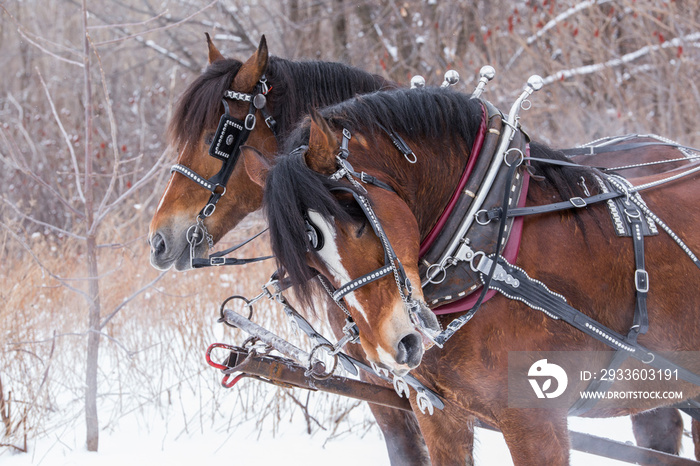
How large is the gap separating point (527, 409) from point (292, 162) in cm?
99

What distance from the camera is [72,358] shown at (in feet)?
14.8

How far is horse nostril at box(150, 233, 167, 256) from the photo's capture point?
7.96ft

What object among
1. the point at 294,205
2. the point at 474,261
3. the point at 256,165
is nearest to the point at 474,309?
the point at 474,261

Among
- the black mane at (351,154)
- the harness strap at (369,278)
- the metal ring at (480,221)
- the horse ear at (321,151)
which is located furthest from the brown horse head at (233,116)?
the harness strap at (369,278)

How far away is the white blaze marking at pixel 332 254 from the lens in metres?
1.57

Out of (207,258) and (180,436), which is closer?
(207,258)

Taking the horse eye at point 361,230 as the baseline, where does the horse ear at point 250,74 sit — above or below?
above

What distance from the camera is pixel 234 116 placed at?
8.18ft

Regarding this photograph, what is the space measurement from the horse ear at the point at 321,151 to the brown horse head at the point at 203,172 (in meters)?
0.88

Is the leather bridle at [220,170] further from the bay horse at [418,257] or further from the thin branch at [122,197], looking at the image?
the thin branch at [122,197]

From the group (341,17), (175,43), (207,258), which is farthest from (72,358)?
(341,17)

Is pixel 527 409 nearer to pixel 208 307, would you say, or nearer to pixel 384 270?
pixel 384 270

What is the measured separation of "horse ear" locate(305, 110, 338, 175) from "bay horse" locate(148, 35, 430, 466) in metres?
0.78

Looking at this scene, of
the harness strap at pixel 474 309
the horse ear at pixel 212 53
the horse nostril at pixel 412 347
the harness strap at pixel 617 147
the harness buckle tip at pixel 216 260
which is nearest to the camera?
the horse nostril at pixel 412 347
